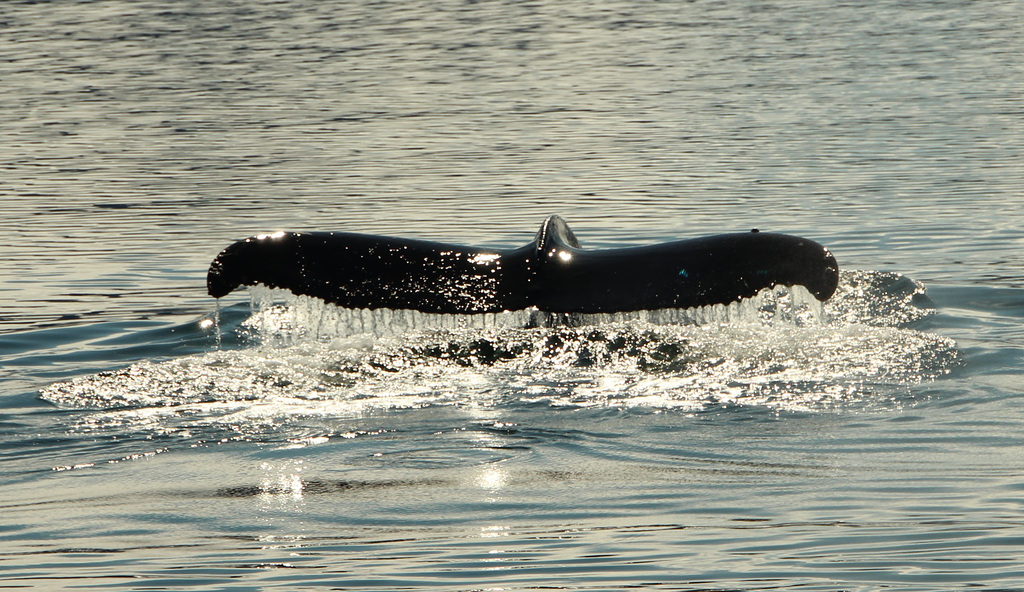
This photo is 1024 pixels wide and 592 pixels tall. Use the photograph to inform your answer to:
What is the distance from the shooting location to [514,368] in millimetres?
6902

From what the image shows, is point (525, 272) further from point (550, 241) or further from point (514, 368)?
point (514, 368)

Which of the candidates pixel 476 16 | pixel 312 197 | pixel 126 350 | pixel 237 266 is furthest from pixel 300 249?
pixel 476 16

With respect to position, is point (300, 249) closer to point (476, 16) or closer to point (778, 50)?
point (778, 50)

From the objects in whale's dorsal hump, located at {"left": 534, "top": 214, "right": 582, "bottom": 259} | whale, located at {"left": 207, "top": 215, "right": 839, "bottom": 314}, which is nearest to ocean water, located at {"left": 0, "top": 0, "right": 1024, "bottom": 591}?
whale, located at {"left": 207, "top": 215, "right": 839, "bottom": 314}

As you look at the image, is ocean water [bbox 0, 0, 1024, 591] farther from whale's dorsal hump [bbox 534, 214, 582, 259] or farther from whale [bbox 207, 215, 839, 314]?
whale's dorsal hump [bbox 534, 214, 582, 259]

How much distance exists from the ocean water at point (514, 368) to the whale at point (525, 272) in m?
0.10

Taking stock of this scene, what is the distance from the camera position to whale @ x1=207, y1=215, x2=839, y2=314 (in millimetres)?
6965

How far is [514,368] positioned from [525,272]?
56cm

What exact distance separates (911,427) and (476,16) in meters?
31.6

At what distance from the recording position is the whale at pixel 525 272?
6.96 metres

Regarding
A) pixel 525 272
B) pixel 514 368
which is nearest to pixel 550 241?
pixel 525 272

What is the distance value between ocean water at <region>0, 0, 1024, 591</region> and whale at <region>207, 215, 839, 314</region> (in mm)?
101

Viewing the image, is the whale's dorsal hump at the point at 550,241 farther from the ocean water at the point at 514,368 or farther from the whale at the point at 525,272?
the ocean water at the point at 514,368

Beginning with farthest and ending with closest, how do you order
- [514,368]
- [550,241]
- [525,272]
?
[550,241], [525,272], [514,368]
